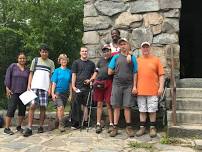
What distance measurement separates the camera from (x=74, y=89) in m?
6.81

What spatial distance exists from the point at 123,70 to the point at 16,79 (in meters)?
1.94

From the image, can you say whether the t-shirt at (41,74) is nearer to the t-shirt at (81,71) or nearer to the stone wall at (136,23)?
the t-shirt at (81,71)

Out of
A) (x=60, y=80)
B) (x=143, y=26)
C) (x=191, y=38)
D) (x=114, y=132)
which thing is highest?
(x=191, y=38)

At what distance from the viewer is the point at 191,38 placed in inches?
459

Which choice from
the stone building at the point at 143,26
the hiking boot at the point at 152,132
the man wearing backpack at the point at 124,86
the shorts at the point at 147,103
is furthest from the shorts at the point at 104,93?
the stone building at the point at 143,26

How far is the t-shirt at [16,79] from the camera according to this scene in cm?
688

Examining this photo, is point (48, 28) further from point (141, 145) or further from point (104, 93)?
point (141, 145)

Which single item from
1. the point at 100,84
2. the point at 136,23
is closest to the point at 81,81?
the point at 100,84

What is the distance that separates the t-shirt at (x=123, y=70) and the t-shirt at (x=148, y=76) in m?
0.11

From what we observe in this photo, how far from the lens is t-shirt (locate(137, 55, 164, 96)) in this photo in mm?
6199

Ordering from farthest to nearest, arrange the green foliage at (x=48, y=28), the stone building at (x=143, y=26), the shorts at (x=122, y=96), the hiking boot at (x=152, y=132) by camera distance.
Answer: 1. the green foliage at (x=48, y=28)
2. the stone building at (x=143, y=26)
3. the shorts at (x=122, y=96)
4. the hiking boot at (x=152, y=132)

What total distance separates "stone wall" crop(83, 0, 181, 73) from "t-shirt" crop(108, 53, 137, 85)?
990 mm

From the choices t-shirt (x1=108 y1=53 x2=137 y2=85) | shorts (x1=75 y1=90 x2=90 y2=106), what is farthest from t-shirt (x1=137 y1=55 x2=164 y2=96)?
shorts (x1=75 y1=90 x2=90 y2=106)

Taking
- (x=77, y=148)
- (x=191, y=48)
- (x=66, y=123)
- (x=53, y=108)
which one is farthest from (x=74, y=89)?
(x=191, y=48)
